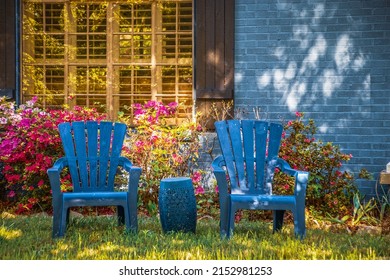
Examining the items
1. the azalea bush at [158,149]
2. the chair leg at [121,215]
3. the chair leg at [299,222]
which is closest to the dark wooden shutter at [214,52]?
the azalea bush at [158,149]

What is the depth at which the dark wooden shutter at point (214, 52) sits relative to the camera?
19.7ft

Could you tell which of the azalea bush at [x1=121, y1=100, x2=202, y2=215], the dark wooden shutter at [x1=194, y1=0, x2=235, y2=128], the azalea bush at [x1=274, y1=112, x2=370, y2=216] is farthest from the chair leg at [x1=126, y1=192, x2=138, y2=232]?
the dark wooden shutter at [x1=194, y1=0, x2=235, y2=128]

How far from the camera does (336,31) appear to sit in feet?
19.6

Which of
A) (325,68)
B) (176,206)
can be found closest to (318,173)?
(325,68)

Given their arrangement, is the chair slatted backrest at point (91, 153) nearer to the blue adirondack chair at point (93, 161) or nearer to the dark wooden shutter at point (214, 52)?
the blue adirondack chair at point (93, 161)

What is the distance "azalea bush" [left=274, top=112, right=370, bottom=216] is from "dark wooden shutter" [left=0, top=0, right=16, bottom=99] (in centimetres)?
292

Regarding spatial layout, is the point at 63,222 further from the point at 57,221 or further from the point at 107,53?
the point at 107,53

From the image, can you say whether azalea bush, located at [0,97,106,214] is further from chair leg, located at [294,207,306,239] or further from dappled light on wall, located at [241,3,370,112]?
chair leg, located at [294,207,306,239]

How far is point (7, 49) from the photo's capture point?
20.2 ft

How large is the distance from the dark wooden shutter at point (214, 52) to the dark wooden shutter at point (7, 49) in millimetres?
1948

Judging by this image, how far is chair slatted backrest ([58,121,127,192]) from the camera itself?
448cm

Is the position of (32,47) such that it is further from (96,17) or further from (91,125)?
(91,125)
